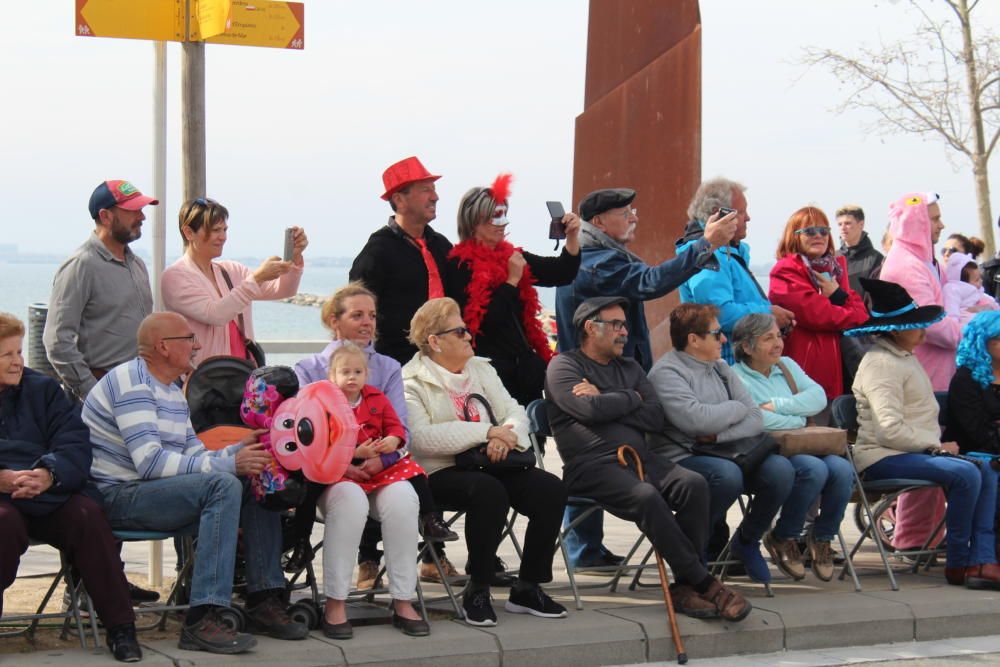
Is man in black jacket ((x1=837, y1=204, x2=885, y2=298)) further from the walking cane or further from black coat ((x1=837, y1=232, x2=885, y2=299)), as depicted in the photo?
the walking cane

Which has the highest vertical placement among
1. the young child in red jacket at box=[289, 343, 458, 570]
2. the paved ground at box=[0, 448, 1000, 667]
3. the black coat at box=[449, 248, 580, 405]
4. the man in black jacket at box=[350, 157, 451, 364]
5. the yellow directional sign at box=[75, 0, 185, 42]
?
the yellow directional sign at box=[75, 0, 185, 42]

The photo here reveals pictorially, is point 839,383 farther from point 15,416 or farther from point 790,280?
point 15,416

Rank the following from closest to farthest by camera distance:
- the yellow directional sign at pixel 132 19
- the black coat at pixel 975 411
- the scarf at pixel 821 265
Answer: the yellow directional sign at pixel 132 19, the black coat at pixel 975 411, the scarf at pixel 821 265

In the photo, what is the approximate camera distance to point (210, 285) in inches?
272

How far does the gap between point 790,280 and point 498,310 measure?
1774 mm

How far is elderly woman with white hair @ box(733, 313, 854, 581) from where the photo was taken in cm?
712

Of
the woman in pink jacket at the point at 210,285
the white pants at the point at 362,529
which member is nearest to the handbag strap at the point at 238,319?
the woman in pink jacket at the point at 210,285

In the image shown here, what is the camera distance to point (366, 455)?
5.98m

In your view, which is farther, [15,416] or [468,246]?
[468,246]

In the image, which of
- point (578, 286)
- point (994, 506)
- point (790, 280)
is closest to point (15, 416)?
point (578, 286)

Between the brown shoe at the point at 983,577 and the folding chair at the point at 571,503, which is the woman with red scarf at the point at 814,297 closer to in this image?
the brown shoe at the point at 983,577

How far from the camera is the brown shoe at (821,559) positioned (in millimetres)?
7242

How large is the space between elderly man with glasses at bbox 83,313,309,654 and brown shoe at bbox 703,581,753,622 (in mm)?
1880

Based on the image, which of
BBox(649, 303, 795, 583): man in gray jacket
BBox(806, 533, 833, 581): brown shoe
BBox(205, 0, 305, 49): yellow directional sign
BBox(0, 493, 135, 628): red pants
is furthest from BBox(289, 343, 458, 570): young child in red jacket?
BBox(806, 533, 833, 581): brown shoe
